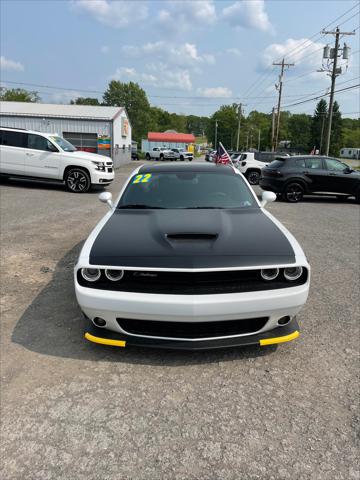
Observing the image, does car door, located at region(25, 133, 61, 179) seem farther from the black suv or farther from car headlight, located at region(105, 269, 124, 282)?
car headlight, located at region(105, 269, 124, 282)

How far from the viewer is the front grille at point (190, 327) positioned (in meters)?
2.76

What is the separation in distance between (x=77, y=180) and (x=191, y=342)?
1139 centimetres

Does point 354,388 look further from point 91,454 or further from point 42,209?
point 42,209

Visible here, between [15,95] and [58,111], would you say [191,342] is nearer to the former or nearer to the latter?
[58,111]

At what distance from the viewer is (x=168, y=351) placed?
3.08m

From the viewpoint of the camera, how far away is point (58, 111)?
107ft

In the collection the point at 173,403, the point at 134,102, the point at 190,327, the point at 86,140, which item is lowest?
the point at 173,403

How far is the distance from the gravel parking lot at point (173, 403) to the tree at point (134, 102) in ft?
331

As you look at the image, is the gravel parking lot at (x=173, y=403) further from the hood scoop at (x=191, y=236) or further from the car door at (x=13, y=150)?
the car door at (x=13, y=150)

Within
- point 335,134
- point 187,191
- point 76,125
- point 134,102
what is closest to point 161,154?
point 76,125

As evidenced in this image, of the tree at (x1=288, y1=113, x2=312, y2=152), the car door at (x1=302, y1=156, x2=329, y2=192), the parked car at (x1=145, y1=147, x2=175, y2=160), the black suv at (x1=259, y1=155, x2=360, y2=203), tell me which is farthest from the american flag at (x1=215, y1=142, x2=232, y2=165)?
the tree at (x1=288, y1=113, x2=312, y2=152)

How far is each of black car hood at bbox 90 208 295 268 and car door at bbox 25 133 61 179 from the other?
406 inches

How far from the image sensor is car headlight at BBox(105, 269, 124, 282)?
279 centimetres

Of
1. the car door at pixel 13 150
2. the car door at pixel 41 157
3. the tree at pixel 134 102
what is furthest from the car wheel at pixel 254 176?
the tree at pixel 134 102
